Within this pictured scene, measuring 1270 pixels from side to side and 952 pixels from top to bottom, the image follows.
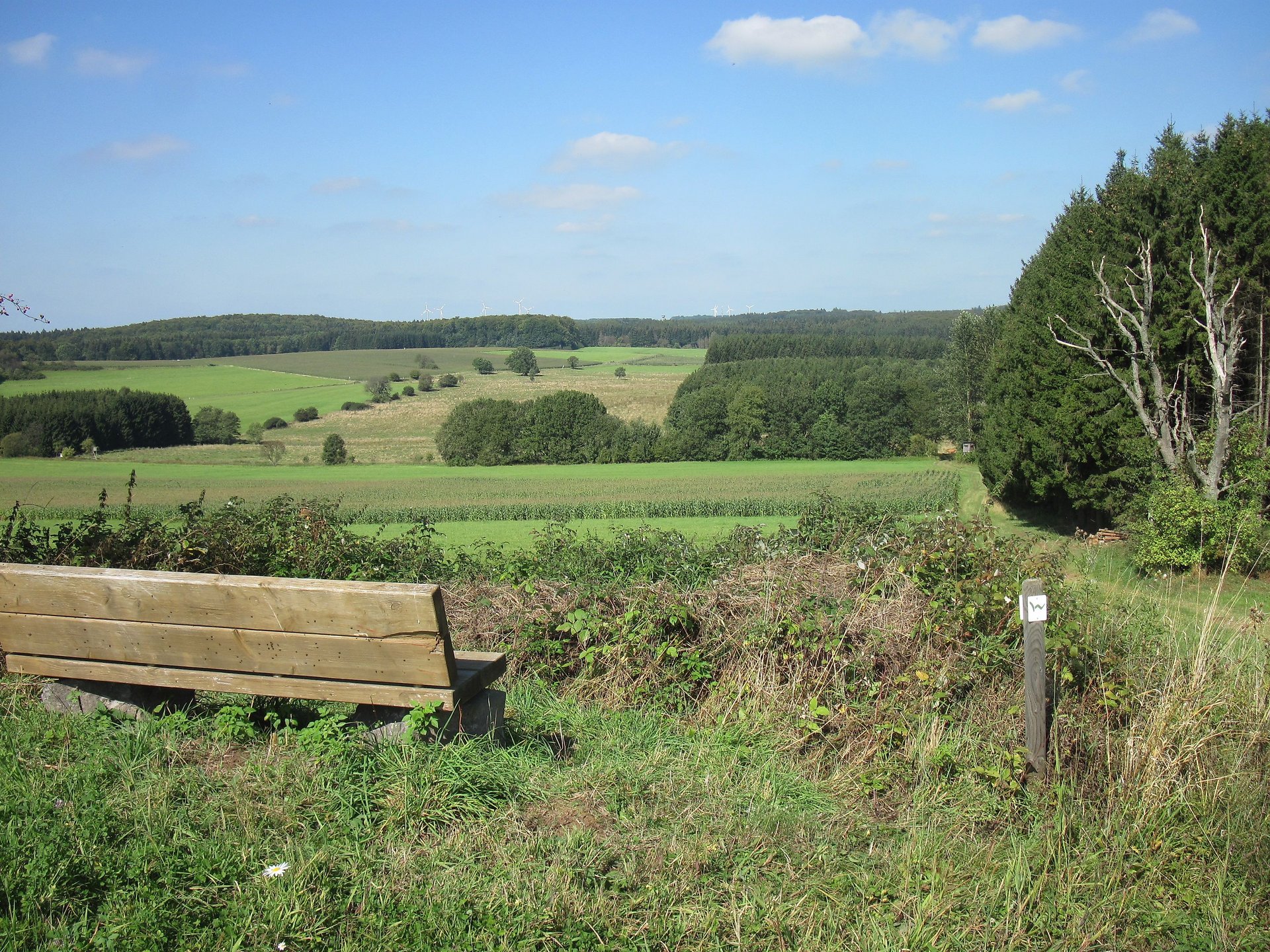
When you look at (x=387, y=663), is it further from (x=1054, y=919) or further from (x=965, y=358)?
(x=965, y=358)

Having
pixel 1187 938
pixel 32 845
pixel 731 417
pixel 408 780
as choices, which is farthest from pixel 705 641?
pixel 731 417

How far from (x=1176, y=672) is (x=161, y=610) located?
4702mm

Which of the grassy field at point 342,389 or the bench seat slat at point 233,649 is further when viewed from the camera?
the grassy field at point 342,389

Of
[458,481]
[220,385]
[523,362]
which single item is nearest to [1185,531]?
[458,481]

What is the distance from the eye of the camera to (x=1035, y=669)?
12.6 feet

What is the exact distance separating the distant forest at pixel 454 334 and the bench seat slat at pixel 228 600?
13.2 m

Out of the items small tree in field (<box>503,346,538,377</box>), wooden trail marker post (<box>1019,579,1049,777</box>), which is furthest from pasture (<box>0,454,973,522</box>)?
small tree in field (<box>503,346,538,377</box>)

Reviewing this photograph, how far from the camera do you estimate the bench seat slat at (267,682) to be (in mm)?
3426

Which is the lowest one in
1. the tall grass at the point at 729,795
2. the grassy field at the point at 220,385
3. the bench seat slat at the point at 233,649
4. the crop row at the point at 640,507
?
the crop row at the point at 640,507

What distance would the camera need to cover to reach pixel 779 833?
3.19 metres

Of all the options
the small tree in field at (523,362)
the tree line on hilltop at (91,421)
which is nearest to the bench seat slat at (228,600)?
the tree line on hilltop at (91,421)

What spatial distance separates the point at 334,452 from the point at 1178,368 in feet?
160

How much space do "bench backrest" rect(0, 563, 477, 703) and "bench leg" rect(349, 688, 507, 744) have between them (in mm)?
187

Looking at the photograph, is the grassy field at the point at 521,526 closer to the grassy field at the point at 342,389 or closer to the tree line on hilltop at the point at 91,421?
the tree line on hilltop at the point at 91,421
